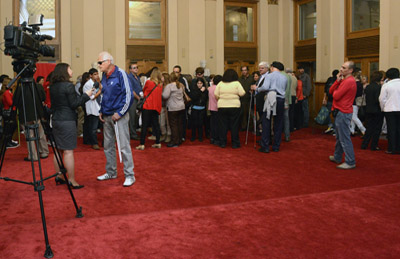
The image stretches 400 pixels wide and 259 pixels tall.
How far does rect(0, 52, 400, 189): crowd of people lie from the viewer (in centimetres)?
590

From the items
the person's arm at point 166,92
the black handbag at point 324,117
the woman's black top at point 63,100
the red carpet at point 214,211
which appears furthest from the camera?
the black handbag at point 324,117

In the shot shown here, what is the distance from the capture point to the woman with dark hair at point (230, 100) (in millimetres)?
8828

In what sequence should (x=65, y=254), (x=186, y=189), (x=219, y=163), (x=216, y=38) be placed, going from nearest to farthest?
(x=65, y=254) < (x=186, y=189) < (x=219, y=163) < (x=216, y=38)

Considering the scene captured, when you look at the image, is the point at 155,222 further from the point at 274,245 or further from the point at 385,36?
the point at 385,36

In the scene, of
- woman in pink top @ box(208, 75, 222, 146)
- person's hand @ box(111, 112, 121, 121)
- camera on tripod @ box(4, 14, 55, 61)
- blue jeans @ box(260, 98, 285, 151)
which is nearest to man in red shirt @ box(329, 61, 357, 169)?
blue jeans @ box(260, 98, 285, 151)

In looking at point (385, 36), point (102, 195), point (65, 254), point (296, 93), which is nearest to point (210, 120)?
point (296, 93)

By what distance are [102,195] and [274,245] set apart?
2.54m

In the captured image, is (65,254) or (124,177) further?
(124,177)

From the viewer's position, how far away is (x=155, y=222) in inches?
173

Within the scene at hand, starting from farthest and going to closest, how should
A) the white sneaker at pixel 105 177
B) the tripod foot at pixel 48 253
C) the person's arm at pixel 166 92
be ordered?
the person's arm at pixel 166 92 → the white sneaker at pixel 105 177 → the tripod foot at pixel 48 253

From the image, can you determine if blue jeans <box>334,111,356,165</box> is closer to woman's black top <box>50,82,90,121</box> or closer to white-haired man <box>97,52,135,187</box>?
white-haired man <box>97,52,135,187</box>

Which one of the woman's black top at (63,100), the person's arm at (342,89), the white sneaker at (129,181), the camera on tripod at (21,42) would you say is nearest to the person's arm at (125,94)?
the woman's black top at (63,100)

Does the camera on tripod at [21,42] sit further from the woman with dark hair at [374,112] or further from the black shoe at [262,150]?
the woman with dark hair at [374,112]

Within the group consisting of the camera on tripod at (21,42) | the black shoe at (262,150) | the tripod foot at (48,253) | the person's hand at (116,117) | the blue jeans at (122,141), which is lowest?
→ the tripod foot at (48,253)
